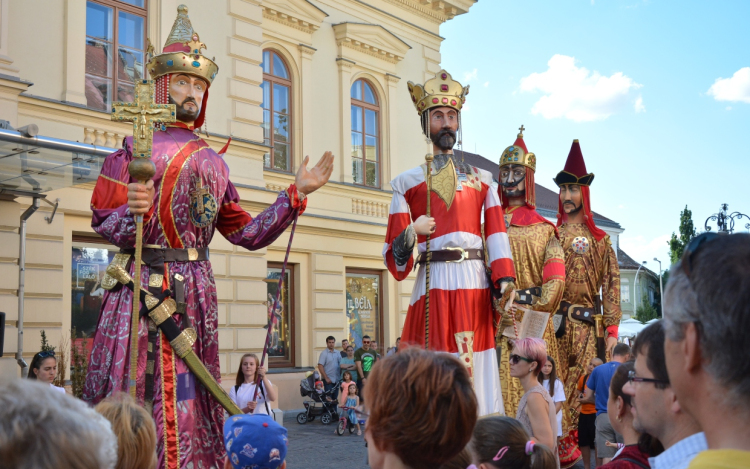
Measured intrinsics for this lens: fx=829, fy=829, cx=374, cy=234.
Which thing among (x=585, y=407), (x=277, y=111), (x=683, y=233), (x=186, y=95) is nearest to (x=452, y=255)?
(x=186, y=95)

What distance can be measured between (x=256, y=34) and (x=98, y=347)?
37.7 ft

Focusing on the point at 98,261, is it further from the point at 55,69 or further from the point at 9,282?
the point at 55,69

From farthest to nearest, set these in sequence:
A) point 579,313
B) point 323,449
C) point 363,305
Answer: point 363,305, point 323,449, point 579,313

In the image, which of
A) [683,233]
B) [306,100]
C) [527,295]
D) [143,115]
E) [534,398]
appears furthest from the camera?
[683,233]

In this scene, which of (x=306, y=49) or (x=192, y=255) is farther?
(x=306, y=49)

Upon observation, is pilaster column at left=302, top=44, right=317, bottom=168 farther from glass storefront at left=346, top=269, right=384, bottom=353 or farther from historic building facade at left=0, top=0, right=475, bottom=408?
glass storefront at left=346, top=269, right=384, bottom=353

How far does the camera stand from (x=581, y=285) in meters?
8.45

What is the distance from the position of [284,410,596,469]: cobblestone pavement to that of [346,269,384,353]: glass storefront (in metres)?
3.79

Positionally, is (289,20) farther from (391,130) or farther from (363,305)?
(363,305)

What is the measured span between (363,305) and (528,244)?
449 inches

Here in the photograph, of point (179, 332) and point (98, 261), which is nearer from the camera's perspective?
point (179, 332)

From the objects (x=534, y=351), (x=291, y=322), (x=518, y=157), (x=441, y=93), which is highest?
(x=441, y=93)

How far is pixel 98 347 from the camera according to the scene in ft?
15.0

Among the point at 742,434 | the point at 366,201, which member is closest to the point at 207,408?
the point at 742,434
